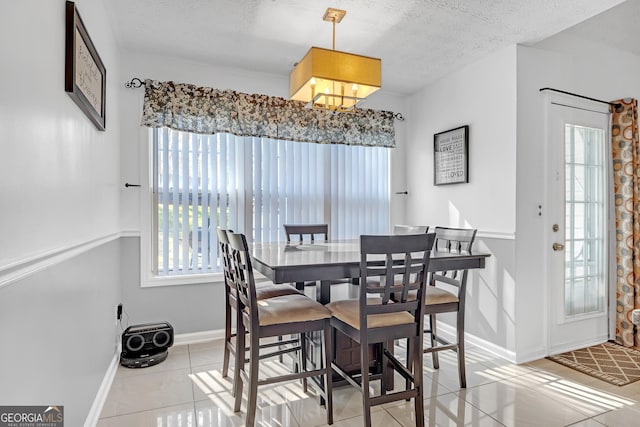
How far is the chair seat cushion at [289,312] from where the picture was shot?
6.27 feet

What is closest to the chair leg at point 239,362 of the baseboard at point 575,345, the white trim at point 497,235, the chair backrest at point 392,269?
the chair backrest at point 392,269

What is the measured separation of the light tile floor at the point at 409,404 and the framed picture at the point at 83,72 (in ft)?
5.60

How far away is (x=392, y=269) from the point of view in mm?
1802

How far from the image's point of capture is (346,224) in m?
3.96

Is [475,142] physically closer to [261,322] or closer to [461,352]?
[461,352]

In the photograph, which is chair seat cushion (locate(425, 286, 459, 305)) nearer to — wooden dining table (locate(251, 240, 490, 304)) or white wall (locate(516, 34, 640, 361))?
wooden dining table (locate(251, 240, 490, 304))

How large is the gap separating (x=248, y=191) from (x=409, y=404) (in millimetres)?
2279

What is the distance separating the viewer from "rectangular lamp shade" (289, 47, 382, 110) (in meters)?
2.04

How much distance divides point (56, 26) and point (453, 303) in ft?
8.33

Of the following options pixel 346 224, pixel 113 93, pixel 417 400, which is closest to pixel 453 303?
pixel 417 400

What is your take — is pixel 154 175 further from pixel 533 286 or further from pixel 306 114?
pixel 533 286

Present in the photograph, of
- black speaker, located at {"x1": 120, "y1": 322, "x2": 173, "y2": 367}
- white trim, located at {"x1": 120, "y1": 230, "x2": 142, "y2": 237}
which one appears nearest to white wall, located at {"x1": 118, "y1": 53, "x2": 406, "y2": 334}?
white trim, located at {"x1": 120, "y1": 230, "x2": 142, "y2": 237}

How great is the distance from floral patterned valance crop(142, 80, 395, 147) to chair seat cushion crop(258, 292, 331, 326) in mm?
1903

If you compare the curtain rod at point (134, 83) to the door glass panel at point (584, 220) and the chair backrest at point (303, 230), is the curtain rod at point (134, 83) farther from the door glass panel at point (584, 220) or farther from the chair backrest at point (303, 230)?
the door glass panel at point (584, 220)
